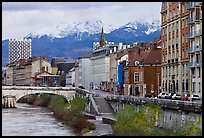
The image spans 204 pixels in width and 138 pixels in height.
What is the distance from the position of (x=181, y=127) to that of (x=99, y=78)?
97.5 metres

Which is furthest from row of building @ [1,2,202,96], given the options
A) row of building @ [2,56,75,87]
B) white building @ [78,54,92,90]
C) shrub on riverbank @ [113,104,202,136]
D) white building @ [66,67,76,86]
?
row of building @ [2,56,75,87]

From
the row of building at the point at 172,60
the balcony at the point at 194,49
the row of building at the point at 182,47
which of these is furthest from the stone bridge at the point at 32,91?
the balcony at the point at 194,49

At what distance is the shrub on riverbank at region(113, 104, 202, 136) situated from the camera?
2973 cm

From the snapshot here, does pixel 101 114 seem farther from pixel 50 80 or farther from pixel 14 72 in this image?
pixel 14 72

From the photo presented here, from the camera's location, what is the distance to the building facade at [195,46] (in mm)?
53469

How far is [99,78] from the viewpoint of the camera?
424 feet

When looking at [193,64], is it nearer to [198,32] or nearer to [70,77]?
[198,32]

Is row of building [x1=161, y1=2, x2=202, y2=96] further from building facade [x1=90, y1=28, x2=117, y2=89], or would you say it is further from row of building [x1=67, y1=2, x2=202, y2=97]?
building facade [x1=90, y1=28, x2=117, y2=89]

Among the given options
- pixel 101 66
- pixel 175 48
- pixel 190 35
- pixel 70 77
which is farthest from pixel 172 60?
pixel 70 77

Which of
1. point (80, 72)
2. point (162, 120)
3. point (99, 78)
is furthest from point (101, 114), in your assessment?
point (80, 72)

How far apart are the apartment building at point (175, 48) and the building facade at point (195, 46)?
7.33 feet

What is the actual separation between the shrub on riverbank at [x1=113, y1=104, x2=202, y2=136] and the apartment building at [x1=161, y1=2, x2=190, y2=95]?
20559 mm

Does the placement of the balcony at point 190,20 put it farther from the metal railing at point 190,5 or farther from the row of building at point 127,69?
the row of building at point 127,69

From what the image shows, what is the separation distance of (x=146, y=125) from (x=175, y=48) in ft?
94.9
